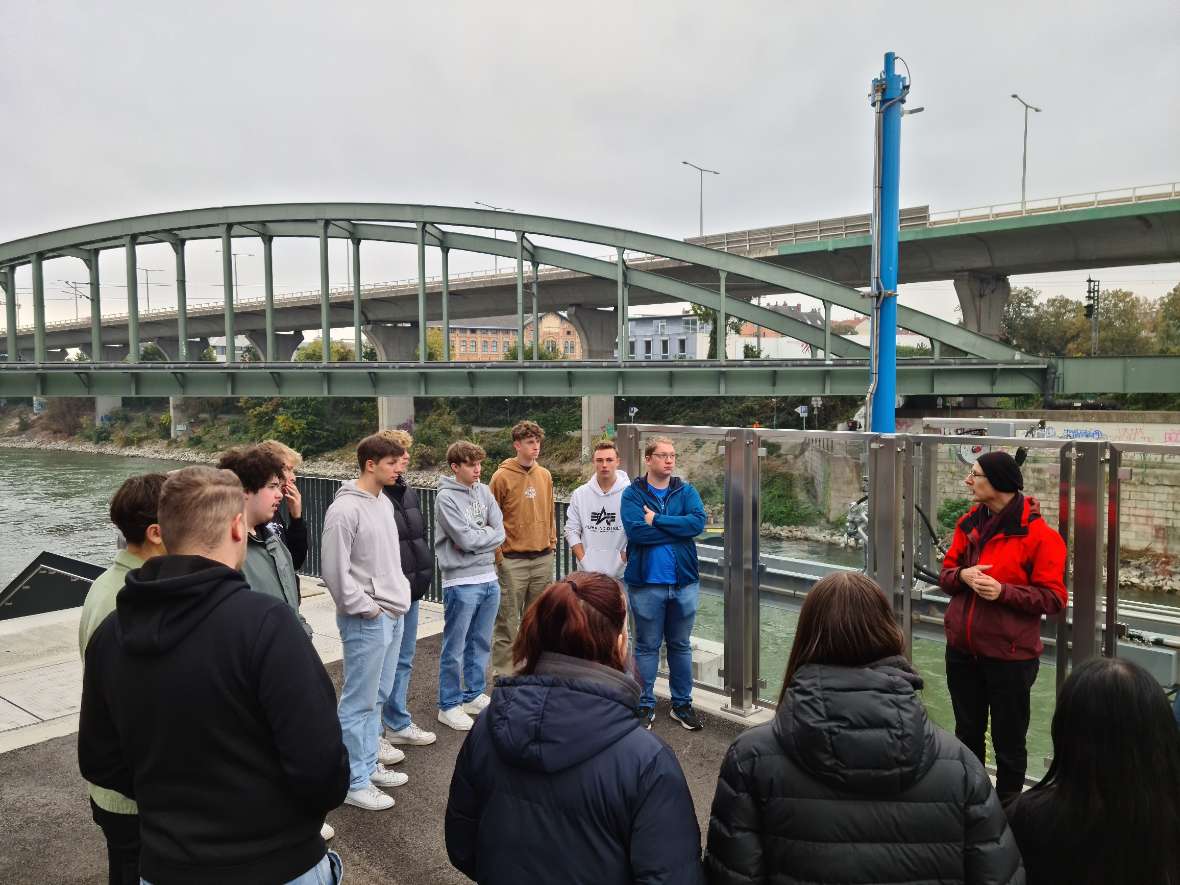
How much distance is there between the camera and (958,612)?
3.72 metres

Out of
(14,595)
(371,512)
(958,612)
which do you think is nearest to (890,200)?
(958,612)

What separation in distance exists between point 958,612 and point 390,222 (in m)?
33.1

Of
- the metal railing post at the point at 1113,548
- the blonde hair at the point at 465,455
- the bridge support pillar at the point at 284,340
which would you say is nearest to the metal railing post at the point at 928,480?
the metal railing post at the point at 1113,548

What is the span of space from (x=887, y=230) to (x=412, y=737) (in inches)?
336

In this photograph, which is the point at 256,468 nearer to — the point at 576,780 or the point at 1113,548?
the point at 576,780

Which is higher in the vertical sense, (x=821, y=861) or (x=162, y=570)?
(x=162, y=570)

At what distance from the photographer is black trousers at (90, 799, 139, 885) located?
2.63 metres

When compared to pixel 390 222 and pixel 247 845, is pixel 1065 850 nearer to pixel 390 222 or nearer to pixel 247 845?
pixel 247 845

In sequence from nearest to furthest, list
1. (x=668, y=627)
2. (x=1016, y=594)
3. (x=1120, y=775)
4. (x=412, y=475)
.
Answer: (x=1120, y=775), (x=1016, y=594), (x=668, y=627), (x=412, y=475)

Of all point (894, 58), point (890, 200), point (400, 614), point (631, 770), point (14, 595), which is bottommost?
point (14, 595)

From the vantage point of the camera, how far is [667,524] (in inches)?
187

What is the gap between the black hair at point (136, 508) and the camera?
2.70 m

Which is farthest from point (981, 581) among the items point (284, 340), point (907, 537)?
point (284, 340)

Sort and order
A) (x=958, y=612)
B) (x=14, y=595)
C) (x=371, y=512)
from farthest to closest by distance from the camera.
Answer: (x=14, y=595), (x=371, y=512), (x=958, y=612)
